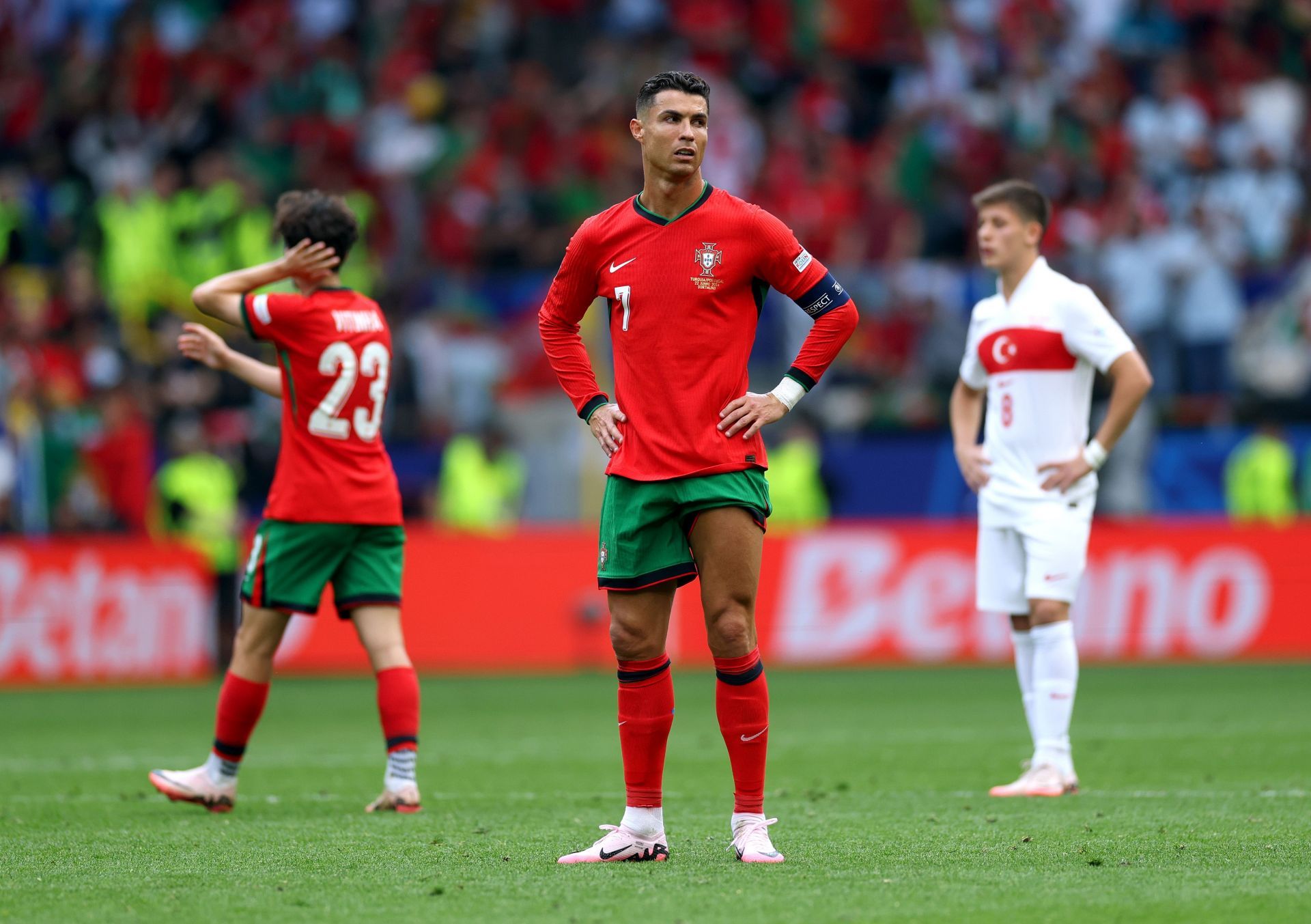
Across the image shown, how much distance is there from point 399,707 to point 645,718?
1.81 metres

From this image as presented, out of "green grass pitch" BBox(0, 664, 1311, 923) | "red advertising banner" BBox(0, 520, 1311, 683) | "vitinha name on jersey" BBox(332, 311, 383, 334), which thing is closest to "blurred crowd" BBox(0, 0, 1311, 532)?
"red advertising banner" BBox(0, 520, 1311, 683)

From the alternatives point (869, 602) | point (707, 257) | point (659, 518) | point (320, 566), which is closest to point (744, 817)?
point (659, 518)

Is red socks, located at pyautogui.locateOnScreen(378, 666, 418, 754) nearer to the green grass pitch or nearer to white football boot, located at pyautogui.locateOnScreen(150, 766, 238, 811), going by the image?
the green grass pitch

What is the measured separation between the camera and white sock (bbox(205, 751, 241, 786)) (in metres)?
6.98

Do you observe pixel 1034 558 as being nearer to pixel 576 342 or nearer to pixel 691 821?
pixel 691 821

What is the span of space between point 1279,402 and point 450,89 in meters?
10.1

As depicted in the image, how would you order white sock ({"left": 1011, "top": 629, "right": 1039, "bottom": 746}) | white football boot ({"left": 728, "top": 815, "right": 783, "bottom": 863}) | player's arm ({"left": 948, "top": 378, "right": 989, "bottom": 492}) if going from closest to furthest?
white football boot ({"left": 728, "top": 815, "right": 783, "bottom": 863}) → white sock ({"left": 1011, "top": 629, "right": 1039, "bottom": 746}) → player's arm ({"left": 948, "top": 378, "right": 989, "bottom": 492})

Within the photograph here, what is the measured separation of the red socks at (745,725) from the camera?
5469 millimetres

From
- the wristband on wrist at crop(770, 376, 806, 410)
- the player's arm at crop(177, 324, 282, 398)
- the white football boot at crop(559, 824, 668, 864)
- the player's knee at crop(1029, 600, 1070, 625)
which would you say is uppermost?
the player's arm at crop(177, 324, 282, 398)

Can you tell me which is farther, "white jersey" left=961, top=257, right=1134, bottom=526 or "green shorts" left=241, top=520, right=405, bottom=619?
"white jersey" left=961, top=257, right=1134, bottom=526

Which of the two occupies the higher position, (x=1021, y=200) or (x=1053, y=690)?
(x=1021, y=200)

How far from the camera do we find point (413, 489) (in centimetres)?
1666

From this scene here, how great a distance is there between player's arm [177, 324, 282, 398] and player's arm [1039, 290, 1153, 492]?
327 cm

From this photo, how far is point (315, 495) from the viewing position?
7035mm
